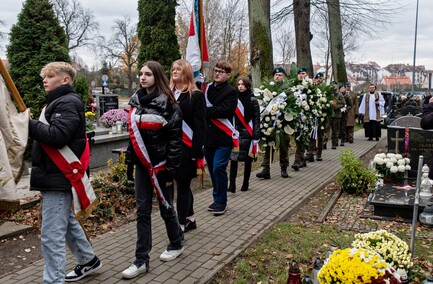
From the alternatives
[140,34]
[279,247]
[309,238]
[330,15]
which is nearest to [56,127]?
[279,247]

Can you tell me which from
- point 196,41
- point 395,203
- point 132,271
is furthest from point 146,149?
point 395,203

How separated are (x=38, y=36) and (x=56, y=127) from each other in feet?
21.8

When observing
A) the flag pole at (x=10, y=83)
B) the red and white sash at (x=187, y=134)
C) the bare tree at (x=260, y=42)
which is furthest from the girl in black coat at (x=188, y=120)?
the bare tree at (x=260, y=42)

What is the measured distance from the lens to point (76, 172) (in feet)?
12.2

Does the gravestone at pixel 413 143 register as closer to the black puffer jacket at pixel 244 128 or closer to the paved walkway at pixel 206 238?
the paved walkway at pixel 206 238

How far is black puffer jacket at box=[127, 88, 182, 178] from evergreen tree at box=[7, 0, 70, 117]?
564 cm

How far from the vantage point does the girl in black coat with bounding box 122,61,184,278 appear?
424cm

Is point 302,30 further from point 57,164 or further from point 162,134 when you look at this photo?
point 57,164

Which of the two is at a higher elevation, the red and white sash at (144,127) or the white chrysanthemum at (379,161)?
the red and white sash at (144,127)

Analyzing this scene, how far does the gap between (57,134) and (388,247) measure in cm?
276

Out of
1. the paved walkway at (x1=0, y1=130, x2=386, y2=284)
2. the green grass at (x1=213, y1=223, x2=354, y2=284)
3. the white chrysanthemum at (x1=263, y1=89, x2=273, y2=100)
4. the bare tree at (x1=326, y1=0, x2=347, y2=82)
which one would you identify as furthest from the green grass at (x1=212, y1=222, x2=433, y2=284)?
the bare tree at (x1=326, y1=0, x2=347, y2=82)

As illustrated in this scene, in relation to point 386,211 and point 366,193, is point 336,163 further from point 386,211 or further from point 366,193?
point 386,211

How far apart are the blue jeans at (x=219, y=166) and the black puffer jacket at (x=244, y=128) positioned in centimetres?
137

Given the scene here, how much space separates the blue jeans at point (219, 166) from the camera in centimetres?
634
